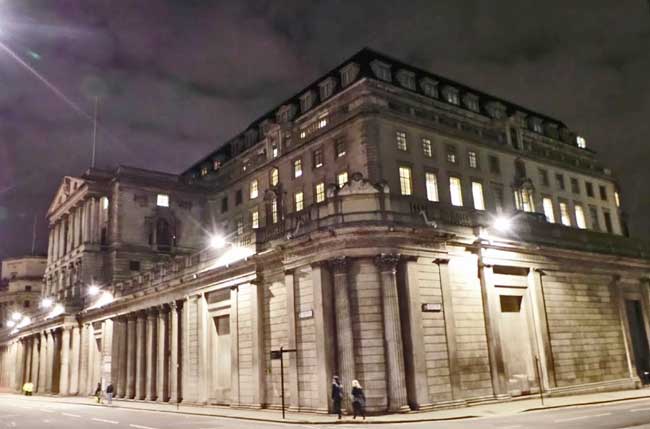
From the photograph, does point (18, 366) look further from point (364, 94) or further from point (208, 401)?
point (364, 94)

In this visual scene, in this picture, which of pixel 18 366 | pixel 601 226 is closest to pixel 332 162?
pixel 601 226

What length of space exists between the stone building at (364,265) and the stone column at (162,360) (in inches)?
6.8

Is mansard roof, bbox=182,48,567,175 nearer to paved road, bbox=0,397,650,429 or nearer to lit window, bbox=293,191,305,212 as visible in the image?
lit window, bbox=293,191,305,212

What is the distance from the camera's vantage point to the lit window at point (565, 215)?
63094mm

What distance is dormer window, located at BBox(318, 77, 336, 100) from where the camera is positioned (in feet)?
179

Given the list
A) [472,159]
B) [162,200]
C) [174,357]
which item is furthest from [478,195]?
[162,200]

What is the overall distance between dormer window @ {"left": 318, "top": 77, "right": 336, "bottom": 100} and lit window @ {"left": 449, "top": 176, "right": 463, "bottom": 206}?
14.3 metres

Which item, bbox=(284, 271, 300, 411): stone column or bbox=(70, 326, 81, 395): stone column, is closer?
bbox=(284, 271, 300, 411): stone column

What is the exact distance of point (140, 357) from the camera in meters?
48.2

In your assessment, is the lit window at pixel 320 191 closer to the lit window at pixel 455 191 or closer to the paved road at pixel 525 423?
the lit window at pixel 455 191

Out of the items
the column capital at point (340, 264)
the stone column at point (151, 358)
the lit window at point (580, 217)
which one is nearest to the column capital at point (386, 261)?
the column capital at point (340, 264)

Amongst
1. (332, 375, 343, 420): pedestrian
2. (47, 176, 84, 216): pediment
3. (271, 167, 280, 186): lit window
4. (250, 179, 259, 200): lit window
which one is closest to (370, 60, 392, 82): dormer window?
(271, 167, 280, 186): lit window

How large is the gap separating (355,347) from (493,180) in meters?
33.9

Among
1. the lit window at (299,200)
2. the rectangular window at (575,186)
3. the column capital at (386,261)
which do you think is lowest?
the column capital at (386,261)
